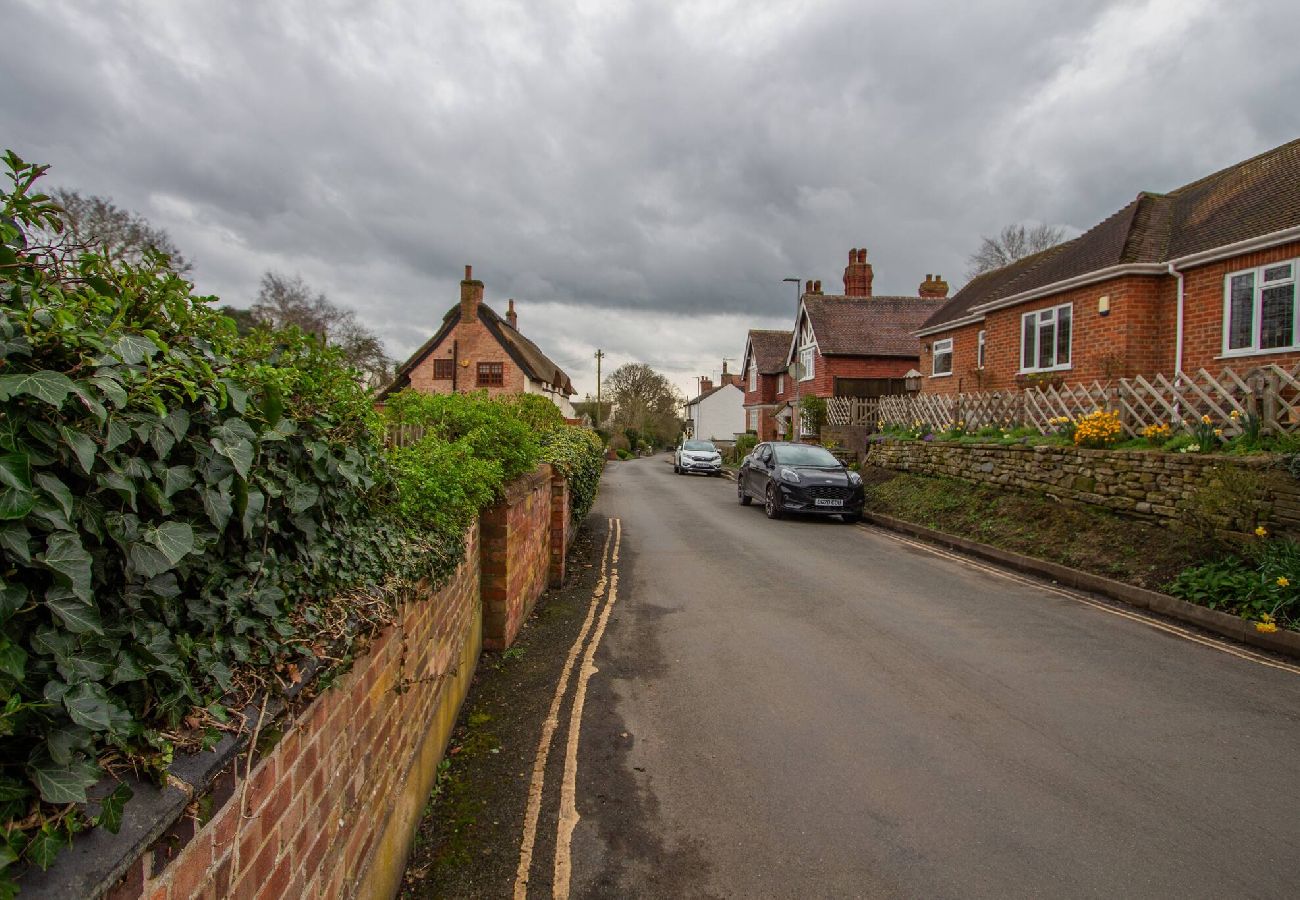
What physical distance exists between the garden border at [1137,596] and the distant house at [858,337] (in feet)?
67.8

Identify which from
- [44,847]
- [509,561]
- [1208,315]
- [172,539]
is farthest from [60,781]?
[1208,315]

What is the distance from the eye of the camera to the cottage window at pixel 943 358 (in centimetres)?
2422

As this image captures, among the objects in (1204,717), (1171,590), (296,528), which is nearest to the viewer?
(296,528)

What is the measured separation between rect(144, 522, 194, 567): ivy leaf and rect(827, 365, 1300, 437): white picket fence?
1130cm

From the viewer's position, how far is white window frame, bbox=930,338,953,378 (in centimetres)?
2419

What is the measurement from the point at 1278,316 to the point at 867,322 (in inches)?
886

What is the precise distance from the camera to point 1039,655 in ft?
19.8

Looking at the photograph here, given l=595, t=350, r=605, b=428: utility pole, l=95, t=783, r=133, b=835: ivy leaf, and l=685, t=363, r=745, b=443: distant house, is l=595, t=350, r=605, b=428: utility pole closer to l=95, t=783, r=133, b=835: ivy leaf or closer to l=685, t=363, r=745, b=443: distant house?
l=685, t=363, r=745, b=443: distant house

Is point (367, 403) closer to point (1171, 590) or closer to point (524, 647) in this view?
point (524, 647)

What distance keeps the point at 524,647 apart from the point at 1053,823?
4.17m

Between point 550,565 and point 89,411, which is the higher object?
point 89,411

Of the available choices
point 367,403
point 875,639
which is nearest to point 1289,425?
point 875,639

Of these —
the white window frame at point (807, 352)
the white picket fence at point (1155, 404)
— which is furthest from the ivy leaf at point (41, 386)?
the white window frame at point (807, 352)

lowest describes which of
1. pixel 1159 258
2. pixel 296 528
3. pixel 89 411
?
pixel 296 528
